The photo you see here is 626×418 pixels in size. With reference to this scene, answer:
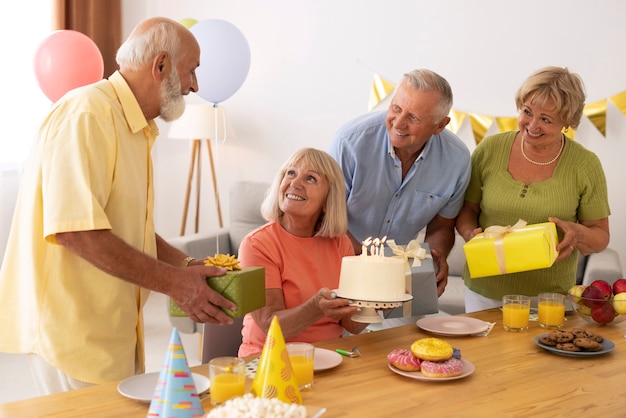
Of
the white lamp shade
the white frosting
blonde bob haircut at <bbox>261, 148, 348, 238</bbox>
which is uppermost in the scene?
the white lamp shade

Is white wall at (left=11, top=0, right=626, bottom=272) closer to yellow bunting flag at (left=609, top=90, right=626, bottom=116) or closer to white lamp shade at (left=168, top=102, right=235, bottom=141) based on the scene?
yellow bunting flag at (left=609, top=90, right=626, bottom=116)

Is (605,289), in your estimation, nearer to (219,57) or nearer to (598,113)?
(598,113)

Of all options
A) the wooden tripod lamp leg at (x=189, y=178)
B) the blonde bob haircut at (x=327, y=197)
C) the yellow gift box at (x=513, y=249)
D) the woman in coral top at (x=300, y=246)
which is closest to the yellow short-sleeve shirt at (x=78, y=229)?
the woman in coral top at (x=300, y=246)

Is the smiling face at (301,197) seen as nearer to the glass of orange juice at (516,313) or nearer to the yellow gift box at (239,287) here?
the yellow gift box at (239,287)

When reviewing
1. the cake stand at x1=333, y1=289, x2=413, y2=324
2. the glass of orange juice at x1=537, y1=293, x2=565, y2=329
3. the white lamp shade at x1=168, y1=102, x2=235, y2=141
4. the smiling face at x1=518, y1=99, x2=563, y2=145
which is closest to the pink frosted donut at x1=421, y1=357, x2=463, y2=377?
the cake stand at x1=333, y1=289, x2=413, y2=324

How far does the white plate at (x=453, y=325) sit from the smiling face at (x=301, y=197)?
1.58 ft

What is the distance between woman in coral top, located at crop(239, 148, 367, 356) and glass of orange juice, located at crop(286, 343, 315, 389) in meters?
0.45

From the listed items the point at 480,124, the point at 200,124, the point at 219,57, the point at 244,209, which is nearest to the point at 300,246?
the point at 219,57

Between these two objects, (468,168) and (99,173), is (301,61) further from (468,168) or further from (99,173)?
(99,173)

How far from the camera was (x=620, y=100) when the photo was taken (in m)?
4.66

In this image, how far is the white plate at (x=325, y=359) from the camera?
1986 mm

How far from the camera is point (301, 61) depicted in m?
5.70

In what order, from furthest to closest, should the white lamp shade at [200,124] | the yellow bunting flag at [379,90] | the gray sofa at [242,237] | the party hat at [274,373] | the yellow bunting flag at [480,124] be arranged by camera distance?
1. the white lamp shade at [200,124]
2. the yellow bunting flag at [379,90]
3. the yellow bunting flag at [480,124]
4. the gray sofa at [242,237]
5. the party hat at [274,373]

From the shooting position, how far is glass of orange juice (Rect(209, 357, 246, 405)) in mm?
1701
